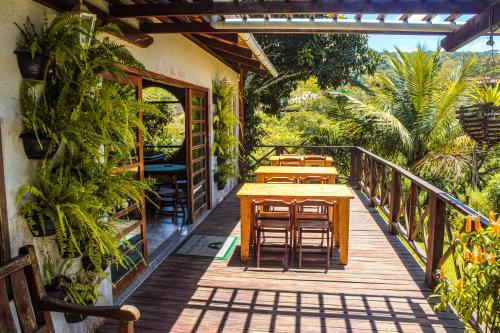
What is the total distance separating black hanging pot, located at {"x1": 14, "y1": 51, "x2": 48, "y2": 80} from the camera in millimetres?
2238

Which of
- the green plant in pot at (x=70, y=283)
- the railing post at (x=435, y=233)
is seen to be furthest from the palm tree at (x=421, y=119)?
the green plant in pot at (x=70, y=283)

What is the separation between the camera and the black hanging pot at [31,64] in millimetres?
2238

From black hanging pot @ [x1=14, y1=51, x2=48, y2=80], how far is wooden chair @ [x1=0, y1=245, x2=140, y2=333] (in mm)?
967

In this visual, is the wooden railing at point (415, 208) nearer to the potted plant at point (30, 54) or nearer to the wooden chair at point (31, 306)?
the wooden chair at point (31, 306)

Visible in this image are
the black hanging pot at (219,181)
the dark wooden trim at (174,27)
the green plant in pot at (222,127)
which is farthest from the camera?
the black hanging pot at (219,181)

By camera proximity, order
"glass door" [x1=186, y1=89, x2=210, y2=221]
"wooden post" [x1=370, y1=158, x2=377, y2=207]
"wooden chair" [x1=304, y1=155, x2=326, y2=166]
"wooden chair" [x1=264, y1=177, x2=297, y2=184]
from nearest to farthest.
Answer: "wooden chair" [x1=264, y1=177, x2=297, y2=184] → "glass door" [x1=186, y1=89, x2=210, y2=221] → "wooden post" [x1=370, y1=158, x2=377, y2=207] → "wooden chair" [x1=304, y1=155, x2=326, y2=166]

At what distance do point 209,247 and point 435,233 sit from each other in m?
2.62

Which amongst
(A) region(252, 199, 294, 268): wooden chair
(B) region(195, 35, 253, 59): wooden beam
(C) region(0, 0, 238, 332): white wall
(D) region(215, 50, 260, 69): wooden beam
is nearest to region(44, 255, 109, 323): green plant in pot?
(C) region(0, 0, 238, 332): white wall

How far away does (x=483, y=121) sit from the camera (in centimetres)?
459

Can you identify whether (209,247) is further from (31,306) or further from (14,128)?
(14,128)

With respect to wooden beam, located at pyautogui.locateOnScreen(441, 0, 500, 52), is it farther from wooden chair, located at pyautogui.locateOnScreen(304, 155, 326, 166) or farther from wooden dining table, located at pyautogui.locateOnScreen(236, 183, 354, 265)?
wooden chair, located at pyautogui.locateOnScreen(304, 155, 326, 166)

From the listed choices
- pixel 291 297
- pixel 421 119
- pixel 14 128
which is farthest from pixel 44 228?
pixel 421 119

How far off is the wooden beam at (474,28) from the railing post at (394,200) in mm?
2297

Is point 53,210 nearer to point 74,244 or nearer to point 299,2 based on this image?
point 74,244
